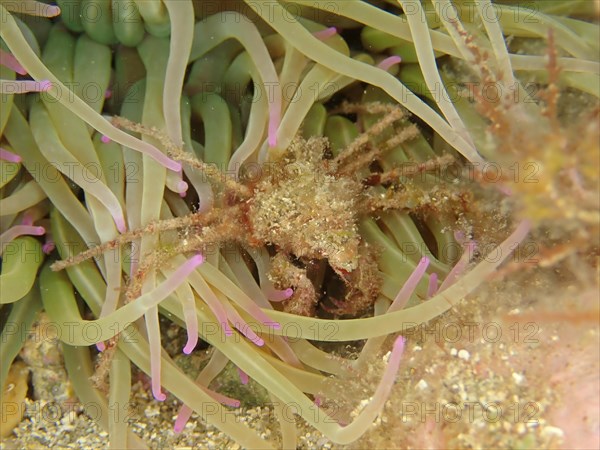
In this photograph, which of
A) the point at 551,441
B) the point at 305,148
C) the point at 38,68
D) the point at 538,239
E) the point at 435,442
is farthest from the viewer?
the point at 305,148

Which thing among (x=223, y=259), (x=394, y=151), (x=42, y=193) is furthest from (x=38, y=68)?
(x=394, y=151)

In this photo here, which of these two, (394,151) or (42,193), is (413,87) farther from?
(42,193)

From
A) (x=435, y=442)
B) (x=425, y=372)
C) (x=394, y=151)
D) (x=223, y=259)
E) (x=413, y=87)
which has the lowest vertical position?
(x=435, y=442)

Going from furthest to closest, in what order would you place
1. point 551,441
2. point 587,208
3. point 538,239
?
point 538,239 → point 551,441 → point 587,208

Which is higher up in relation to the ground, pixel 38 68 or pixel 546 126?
pixel 38 68

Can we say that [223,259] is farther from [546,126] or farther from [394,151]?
[546,126]

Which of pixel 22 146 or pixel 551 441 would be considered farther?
pixel 22 146
